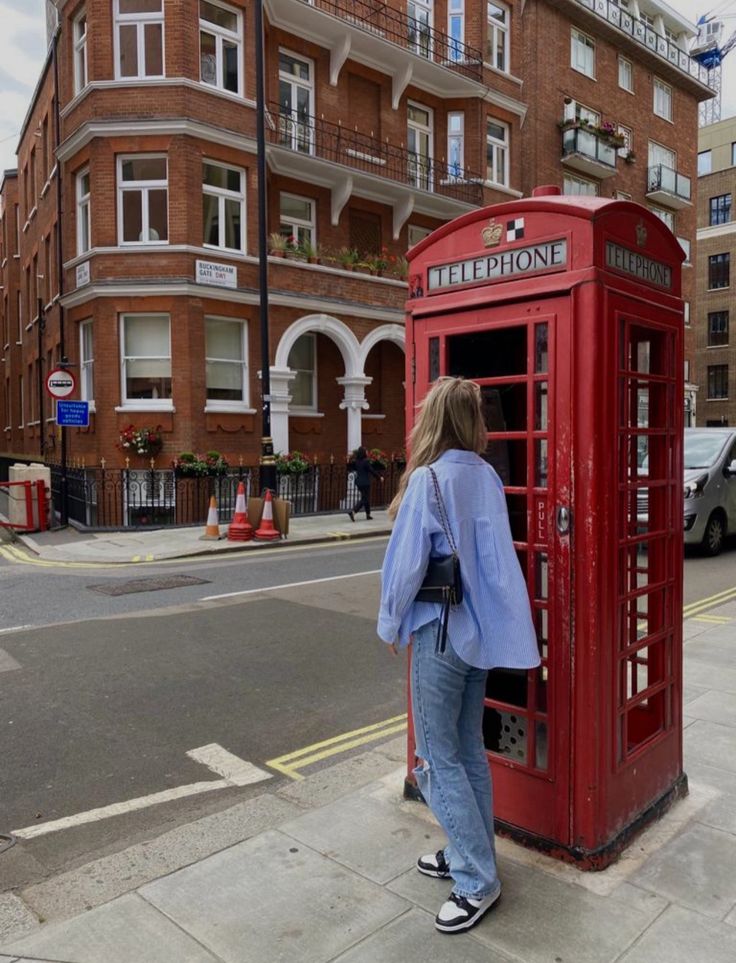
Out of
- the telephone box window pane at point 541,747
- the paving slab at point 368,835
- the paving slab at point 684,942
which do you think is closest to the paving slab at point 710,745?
the telephone box window pane at point 541,747

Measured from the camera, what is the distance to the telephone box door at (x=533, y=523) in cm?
287

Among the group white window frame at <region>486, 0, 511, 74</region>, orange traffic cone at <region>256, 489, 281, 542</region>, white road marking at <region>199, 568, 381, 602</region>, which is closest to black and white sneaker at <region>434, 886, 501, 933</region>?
white road marking at <region>199, 568, 381, 602</region>

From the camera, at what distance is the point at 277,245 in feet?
61.3

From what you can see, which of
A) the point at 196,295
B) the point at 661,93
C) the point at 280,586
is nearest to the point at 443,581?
the point at 280,586

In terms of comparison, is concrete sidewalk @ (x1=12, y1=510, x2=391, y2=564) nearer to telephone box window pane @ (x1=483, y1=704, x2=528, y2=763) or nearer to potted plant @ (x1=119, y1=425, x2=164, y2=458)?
potted plant @ (x1=119, y1=425, x2=164, y2=458)

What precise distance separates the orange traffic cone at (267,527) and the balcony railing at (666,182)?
25.2m

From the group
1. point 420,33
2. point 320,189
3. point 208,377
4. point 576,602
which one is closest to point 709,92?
point 420,33

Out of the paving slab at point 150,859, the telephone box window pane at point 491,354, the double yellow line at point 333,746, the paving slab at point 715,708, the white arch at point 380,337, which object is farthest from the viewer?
the white arch at point 380,337

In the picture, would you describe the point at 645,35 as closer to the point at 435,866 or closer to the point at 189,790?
the point at 189,790

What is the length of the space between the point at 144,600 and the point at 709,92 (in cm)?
3676

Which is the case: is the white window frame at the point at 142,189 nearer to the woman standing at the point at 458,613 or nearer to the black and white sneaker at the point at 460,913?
the woman standing at the point at 458,613

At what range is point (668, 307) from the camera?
129 inches

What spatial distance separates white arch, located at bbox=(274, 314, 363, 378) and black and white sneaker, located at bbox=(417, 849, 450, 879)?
1632 centimetres

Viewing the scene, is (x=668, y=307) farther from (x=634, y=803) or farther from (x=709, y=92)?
(x=709, y=92)
